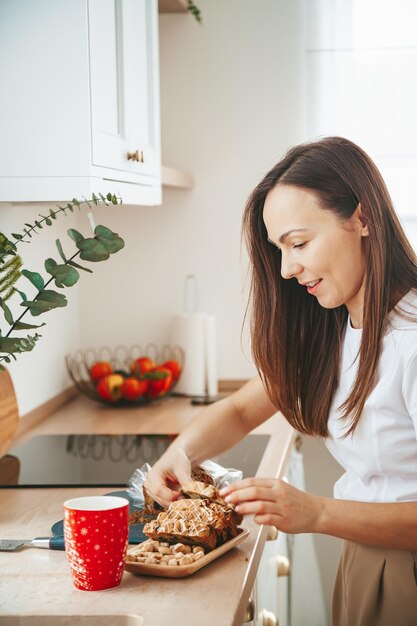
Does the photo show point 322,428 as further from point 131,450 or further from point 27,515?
point 131,450

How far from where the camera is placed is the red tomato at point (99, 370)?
2.63m

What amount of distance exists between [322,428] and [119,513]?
52cm

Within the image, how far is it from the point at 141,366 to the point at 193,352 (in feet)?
0.70

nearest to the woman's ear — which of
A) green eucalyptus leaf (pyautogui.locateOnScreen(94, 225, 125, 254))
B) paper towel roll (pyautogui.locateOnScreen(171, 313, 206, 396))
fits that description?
green eucalyptus leaf (pyautogui.locateOnScreen(94, 225, 125, 254))

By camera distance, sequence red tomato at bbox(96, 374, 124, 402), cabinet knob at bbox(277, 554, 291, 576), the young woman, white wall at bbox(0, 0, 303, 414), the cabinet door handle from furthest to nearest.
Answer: white wall at bbox(0, 0, 303, 414), red tomato at bbox(96, 374, 124, 402), cabinet knob at bbox(277, 554, 291, 576), the cabinet door handle, the young woman

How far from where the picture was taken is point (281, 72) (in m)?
2.81

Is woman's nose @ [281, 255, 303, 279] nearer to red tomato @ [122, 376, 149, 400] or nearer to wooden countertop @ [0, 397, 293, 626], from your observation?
wooden countertop @ [0, 397, 293, 626]

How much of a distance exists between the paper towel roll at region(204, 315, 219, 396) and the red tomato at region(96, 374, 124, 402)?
1.06ft

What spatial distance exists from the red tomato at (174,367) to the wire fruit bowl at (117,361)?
2 cm

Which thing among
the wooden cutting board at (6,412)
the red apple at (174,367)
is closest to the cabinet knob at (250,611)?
the wooden cutting board at (6,412)

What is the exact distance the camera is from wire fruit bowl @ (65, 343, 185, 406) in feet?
8.63

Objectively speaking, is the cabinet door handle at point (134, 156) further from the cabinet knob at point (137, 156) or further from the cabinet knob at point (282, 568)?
the cabinet knob at point (282, 568)

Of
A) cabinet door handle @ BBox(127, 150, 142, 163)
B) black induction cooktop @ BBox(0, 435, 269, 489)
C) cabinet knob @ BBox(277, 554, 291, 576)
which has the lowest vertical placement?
cabinet knob @ BBox(277, 554, 291, 576)

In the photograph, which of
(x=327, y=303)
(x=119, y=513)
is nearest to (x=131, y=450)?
(x=327, y=303)
